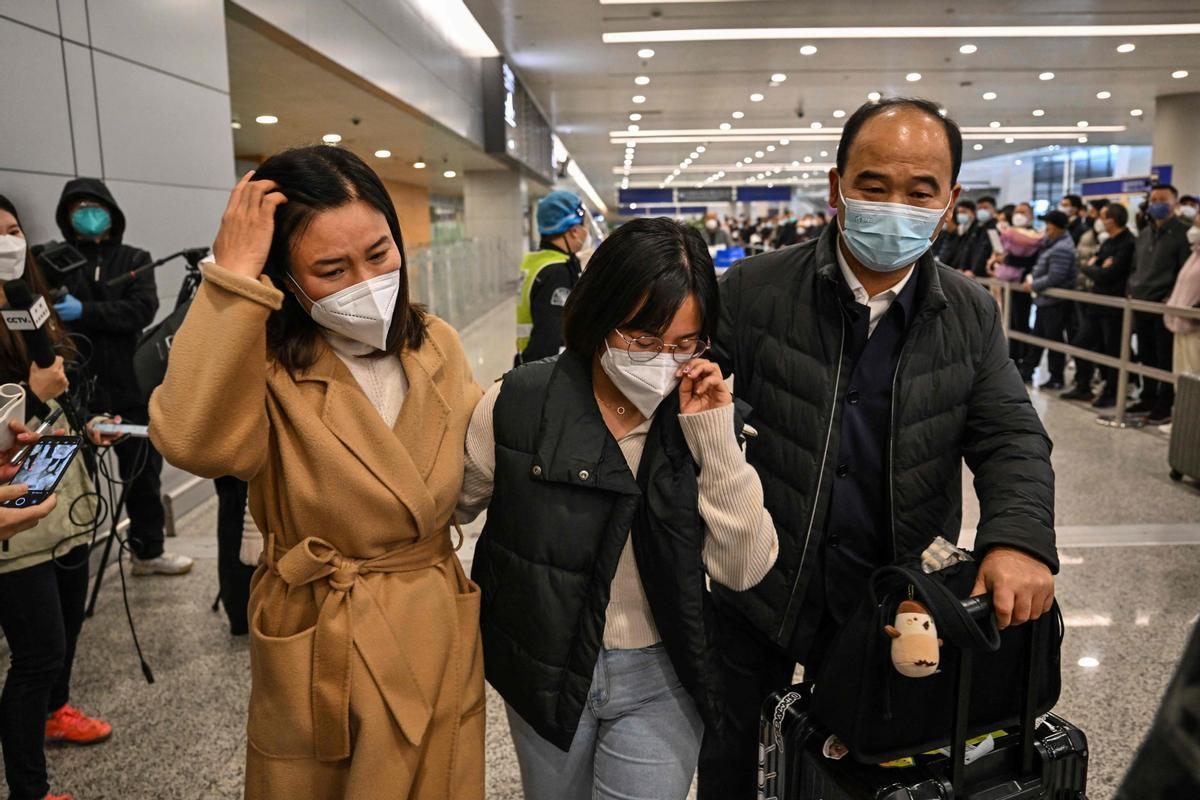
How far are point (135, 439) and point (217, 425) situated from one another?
3.14m

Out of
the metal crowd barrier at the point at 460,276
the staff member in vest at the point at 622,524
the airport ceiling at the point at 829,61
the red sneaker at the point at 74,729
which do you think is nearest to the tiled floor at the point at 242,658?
the red sneaker at the point at 74,729

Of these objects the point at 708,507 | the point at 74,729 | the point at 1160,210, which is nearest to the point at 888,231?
the point at 708,507

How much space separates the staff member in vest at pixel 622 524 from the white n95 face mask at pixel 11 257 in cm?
172

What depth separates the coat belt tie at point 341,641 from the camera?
4.31 feet

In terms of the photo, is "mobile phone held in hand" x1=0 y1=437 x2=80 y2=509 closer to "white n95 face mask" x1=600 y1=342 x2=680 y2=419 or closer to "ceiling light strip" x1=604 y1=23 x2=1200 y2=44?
"white n95 face mask" x1=600 y1=342 x2=680 y2=419

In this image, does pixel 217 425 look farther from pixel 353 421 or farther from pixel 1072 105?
pixel 1072 105

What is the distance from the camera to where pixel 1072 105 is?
60.5 feet

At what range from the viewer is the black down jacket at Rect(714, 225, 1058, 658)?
5.38 ft

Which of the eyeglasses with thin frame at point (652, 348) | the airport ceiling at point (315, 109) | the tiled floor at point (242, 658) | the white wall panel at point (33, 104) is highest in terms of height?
the airport ceiling at point (315, 109)

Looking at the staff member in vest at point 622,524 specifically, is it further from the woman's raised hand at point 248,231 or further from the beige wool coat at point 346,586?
the woman's raised hand at point 248,231

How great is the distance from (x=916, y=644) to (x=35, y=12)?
462cm

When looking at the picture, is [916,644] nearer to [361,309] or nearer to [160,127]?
[361,309]

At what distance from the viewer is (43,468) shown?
5.66 feet

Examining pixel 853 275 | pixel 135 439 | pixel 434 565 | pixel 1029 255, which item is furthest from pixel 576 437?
pixel 1029 255
